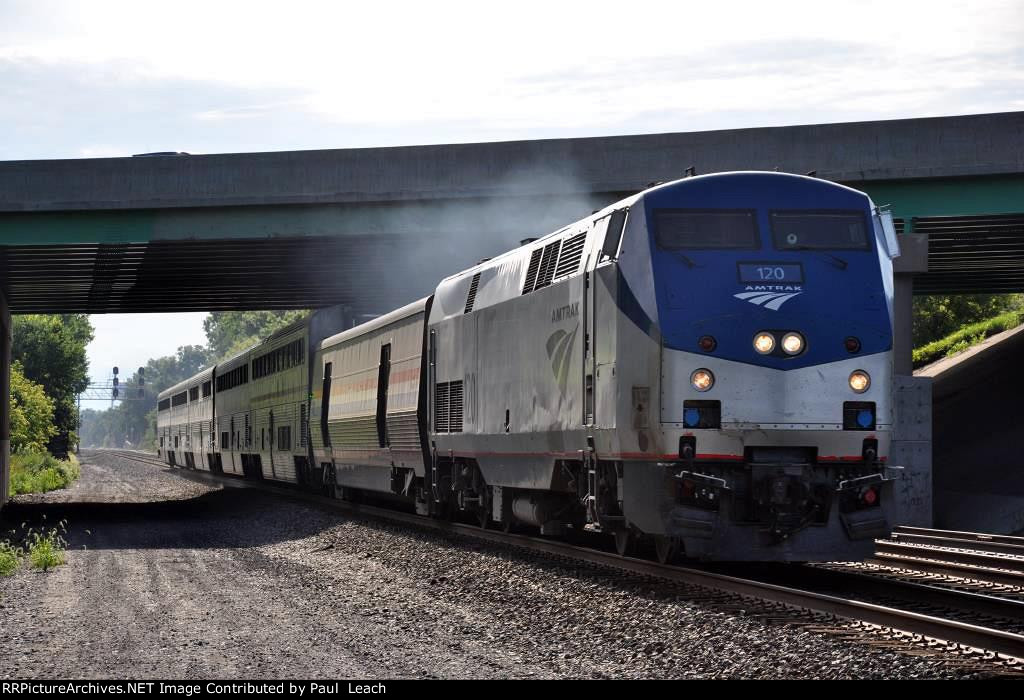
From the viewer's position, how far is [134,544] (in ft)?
72.3

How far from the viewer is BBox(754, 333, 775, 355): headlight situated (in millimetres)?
12773

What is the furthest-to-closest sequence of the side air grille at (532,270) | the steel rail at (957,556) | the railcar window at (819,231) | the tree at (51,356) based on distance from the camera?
the tree at (51,356) → the side air grille at (532,270) → the steel rail at (957,556) → the railcar window at (819,231)

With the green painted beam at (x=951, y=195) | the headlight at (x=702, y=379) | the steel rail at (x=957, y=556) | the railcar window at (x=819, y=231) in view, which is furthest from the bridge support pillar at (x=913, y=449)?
the headlight at (x=702, y=379)

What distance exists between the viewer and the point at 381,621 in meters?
12.2

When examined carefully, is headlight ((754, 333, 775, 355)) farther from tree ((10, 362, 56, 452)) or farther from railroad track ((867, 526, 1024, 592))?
tree ((10, 362, 56, 452))

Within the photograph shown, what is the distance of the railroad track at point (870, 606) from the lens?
31.3 ft

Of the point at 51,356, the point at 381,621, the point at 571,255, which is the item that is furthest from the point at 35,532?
the point at 51,356

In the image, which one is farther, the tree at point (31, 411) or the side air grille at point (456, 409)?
the tree at point (31, 411)

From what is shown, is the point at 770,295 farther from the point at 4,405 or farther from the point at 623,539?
the point at 4,405

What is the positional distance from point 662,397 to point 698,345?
60 centimetres

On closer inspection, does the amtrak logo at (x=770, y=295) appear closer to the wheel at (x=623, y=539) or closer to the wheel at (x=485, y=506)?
the wheel at (x=623, y=539)

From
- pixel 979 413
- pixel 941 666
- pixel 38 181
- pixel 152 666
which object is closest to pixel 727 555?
pixel 941 666

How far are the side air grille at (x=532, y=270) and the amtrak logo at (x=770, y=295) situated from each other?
13.3 ft
